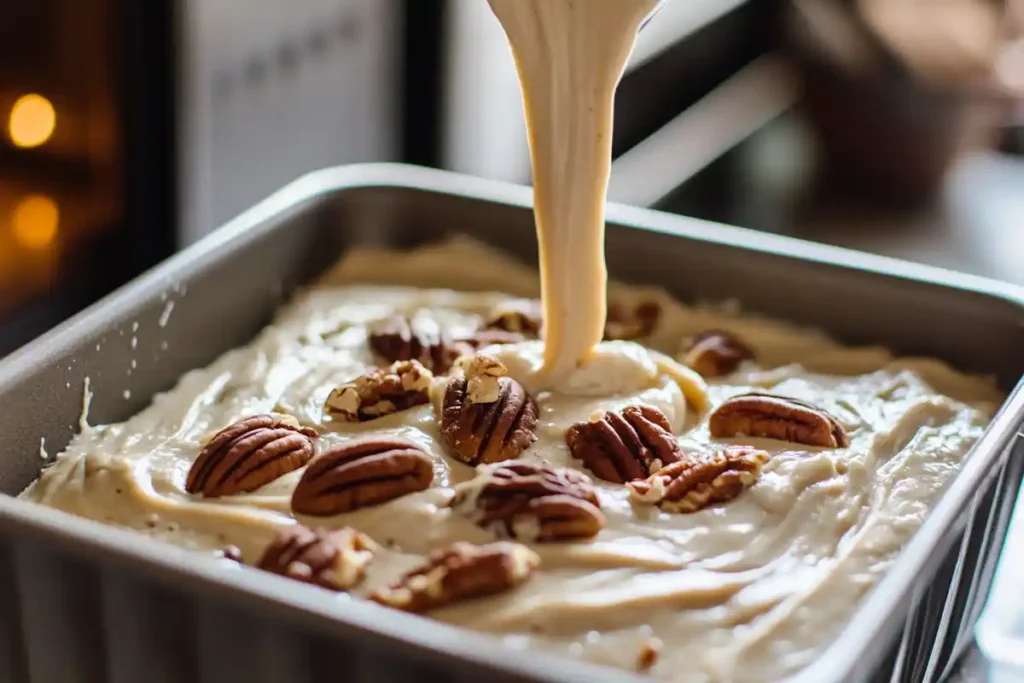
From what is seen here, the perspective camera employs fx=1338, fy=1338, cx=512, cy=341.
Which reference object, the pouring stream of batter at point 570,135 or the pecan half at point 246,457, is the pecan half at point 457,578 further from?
the pouring stream of batter at point 570,135

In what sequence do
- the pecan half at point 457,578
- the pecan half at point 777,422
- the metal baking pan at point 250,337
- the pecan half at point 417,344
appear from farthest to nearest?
the pecan half at point 417,344 → the pecan half at point 777,422 → the pecan half at point 457,578 → the metal baking pan at point 250,337

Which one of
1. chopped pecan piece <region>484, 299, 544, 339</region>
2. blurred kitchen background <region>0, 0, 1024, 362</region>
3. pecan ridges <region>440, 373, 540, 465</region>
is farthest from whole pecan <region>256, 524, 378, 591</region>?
blurred kitchen background <region>0, 0, 1024, 362</region>

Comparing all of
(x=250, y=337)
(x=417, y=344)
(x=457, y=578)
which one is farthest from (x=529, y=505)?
(x=250, y=337)

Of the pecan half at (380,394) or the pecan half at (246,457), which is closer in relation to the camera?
the pecan half at (246,457)

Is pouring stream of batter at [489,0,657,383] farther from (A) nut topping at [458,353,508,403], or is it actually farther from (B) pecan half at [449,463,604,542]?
(B) pecan half at [449,463,604,542]

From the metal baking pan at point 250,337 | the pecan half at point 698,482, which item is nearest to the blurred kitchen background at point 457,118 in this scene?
the metal baking pan at point 250,337

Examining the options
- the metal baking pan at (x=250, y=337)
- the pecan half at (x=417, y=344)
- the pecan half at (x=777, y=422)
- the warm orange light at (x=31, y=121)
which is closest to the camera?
the metal baking pan at (x=250, y=337)

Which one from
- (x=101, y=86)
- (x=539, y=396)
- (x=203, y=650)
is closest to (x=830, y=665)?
(x=203, y=650)
